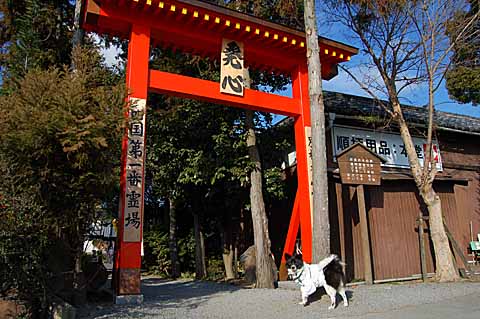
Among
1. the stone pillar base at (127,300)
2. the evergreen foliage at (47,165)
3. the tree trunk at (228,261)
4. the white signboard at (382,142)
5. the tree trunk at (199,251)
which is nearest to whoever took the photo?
the evergreen foliage at (47,165)

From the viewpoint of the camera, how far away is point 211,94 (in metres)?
7.20

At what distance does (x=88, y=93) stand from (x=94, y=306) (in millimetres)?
3110

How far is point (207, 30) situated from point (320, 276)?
16.7 feet

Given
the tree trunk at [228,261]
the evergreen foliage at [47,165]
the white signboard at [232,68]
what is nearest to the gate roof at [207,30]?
the white signboard at [232,68]

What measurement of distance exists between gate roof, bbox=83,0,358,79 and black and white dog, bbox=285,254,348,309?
4.63 m

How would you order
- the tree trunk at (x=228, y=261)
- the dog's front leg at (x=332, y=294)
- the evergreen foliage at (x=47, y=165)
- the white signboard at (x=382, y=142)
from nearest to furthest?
1. the evergreen foliage at (x=47, y=165)
2. the dog's front leg at (x=332, y=294)
3. the white signboard at (x=382, y=142)
4. the tree trunk at (x=228, y=261)

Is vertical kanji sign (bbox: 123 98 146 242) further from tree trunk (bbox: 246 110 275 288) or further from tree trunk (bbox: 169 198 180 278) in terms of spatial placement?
tree trunk (bbox: 169 198 180 278)

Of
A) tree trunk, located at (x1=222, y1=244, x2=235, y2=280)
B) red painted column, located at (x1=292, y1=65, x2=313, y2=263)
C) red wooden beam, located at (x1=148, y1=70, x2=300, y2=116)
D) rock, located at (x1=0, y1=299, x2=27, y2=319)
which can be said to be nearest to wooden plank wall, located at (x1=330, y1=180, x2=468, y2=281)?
red painted column, located at (x1=292, y1=65, x2=313, y2=263)

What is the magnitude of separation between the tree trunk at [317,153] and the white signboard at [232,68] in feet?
4.78

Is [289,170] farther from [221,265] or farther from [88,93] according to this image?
[88,93]

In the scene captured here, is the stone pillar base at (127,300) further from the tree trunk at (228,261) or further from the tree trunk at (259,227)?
the tree trunk at (228,261)

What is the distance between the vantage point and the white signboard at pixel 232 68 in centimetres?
743

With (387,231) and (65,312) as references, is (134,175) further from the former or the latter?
(387,231)

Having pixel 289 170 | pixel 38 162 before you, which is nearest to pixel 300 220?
pixel 289 170
